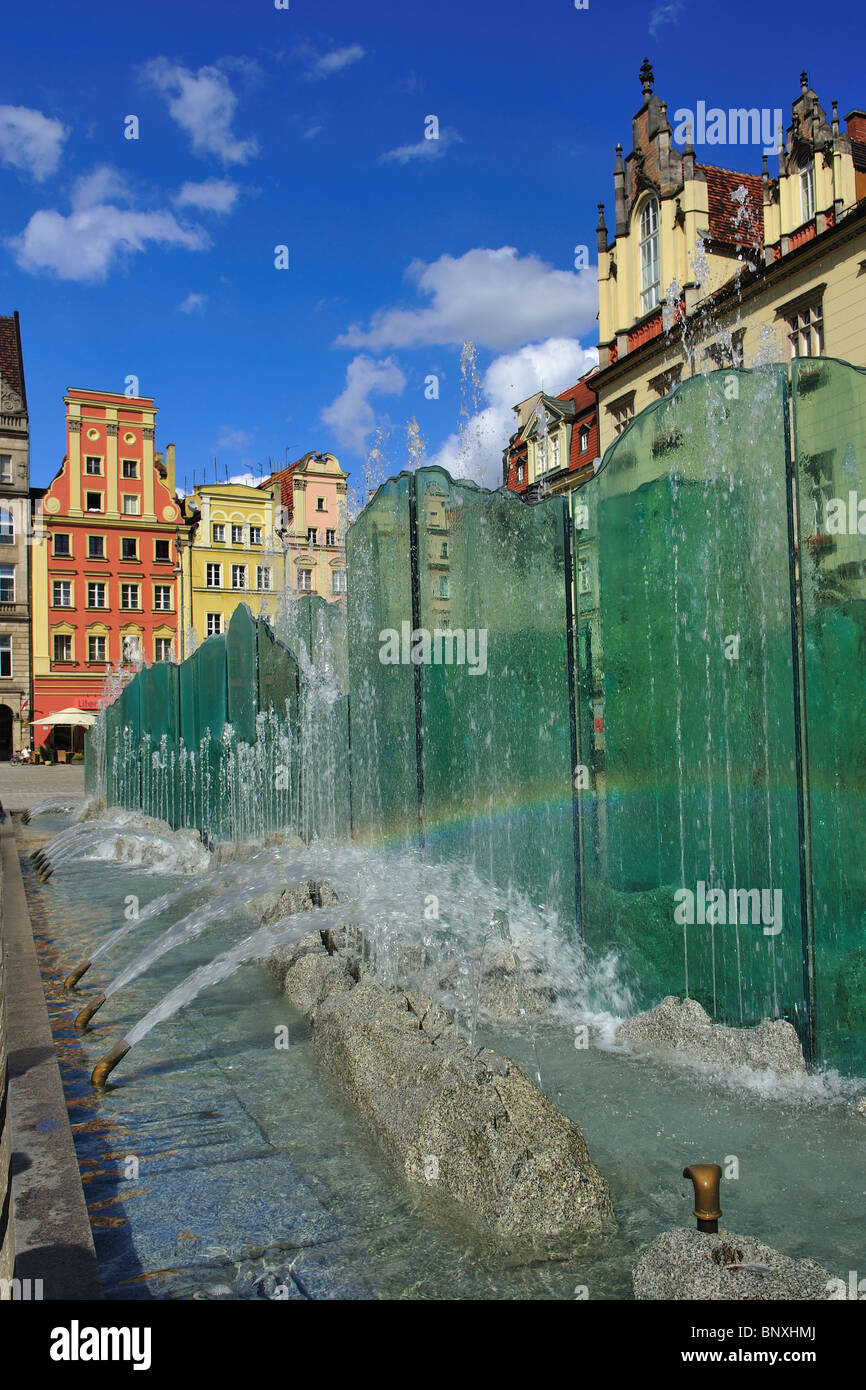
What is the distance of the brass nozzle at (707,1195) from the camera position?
9.05ft

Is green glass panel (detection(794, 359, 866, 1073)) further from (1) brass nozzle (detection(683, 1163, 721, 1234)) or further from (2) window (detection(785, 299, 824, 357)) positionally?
(2) window (detection(785, 299, 824, 357))

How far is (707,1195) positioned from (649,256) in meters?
29.4

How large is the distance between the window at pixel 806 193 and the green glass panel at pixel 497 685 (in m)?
18.4

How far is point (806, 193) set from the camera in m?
22.6

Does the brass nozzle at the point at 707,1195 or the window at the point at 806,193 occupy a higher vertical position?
the window at the point at 806,193

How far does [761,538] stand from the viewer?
200 inches

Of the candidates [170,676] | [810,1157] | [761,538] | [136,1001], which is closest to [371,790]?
[136,1001]

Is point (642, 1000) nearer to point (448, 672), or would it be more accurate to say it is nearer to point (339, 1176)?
point (339, 1176)

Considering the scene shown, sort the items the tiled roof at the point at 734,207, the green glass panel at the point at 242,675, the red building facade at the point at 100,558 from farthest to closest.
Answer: the red building facade at the point at 100,558 → the tiled roof at the point at 734,207 → the green glass panel at the point at 242,675

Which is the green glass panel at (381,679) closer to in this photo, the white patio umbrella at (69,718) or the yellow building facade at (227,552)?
the white patio umbrella at (69,718)

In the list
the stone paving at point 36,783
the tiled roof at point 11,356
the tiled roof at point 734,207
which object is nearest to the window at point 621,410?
the tiled roof at point 734,207

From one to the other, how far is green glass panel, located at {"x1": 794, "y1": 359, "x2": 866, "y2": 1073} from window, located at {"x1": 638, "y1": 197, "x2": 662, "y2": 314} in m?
24.9

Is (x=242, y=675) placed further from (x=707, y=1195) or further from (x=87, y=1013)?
(x=707, y=1195)

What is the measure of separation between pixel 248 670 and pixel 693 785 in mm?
8874
